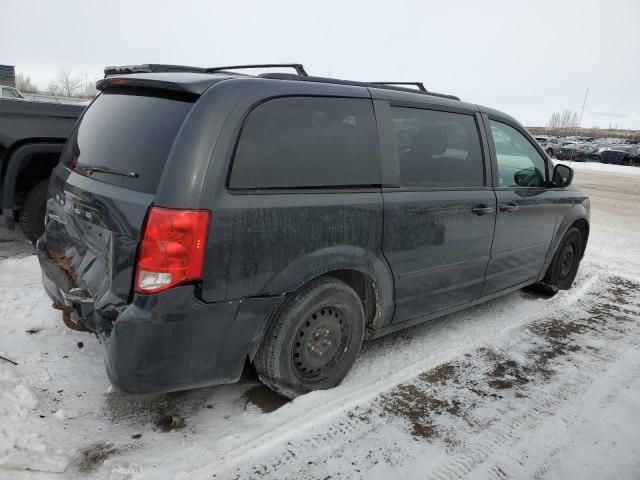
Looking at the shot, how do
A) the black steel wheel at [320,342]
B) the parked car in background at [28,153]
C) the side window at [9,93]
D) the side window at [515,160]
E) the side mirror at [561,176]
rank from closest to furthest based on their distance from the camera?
the black steel wheel at [320,342] < the side window at [515,160] < the side mirror at [561,176] < the parked car in background at [28,153] < the side window at [9,93]

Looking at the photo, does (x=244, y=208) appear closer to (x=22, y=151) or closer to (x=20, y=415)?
(x=20, y=415)

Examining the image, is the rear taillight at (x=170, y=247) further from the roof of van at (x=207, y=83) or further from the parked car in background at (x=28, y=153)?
the parked car in background at (x=28, y=153)

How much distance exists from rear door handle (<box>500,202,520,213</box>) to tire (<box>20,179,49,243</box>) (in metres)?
4.25

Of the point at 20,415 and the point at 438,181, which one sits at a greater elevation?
the point at 438,181

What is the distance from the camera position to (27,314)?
11.5ft

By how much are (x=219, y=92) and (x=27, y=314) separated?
2.40 m

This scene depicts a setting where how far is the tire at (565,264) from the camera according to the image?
4.79m

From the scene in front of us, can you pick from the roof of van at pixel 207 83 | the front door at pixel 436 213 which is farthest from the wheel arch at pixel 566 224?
the roof of van at pixel 207 83

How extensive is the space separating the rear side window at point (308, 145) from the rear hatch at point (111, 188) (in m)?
0.35

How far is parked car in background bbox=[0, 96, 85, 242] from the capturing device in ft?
14.8

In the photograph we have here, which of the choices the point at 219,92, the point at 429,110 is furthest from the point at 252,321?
the point at 429,110

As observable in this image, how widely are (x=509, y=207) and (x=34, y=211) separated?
4404 mm

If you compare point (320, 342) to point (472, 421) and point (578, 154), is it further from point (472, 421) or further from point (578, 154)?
point (578, 154)

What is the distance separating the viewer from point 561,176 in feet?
14.4
